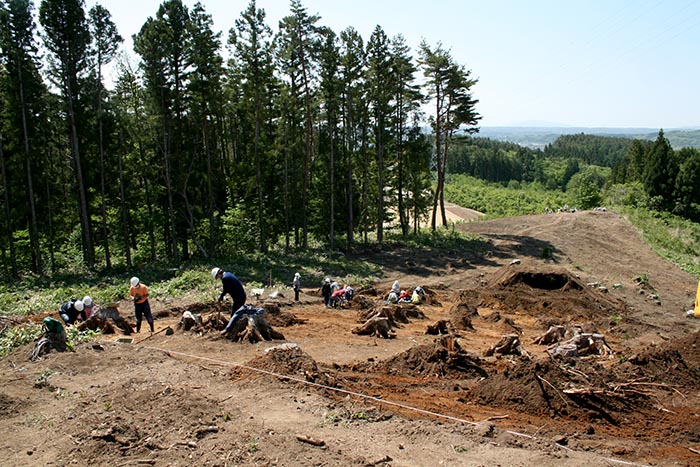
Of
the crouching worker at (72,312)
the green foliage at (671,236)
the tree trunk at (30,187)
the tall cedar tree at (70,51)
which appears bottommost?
the green foliage at (671,236)

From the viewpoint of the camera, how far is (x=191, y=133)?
27.1m

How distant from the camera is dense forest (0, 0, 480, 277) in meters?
24.0

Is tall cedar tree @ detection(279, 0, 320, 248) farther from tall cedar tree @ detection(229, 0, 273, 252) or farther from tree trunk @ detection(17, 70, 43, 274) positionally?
tree trunk @ detection(17, 70, 43, 274)

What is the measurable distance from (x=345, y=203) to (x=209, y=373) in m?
24.6

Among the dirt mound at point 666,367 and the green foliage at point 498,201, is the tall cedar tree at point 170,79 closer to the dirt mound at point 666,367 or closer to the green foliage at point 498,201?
the dirt mound at point 666,367

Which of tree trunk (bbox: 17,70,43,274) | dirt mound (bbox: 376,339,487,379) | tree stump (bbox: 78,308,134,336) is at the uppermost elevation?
tree trunk (bbox: 17,70,43,274)

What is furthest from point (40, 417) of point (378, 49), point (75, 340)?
point (378, 49)

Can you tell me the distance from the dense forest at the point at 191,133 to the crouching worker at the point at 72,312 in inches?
506

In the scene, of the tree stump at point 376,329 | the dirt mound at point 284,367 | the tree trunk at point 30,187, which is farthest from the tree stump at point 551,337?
the tree trunk at point 30,187

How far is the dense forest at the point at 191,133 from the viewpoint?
78.6ft

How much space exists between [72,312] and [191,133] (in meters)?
15.7

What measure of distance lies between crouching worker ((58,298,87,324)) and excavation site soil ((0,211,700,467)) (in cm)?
189

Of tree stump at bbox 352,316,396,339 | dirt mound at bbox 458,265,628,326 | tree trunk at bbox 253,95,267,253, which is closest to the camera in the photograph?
tree stump at bbox 352,316,396,339

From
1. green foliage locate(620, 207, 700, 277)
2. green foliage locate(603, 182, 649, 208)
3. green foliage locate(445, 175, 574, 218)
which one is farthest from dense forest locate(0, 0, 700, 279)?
green foliage locate(445, 175, 574, 218)
